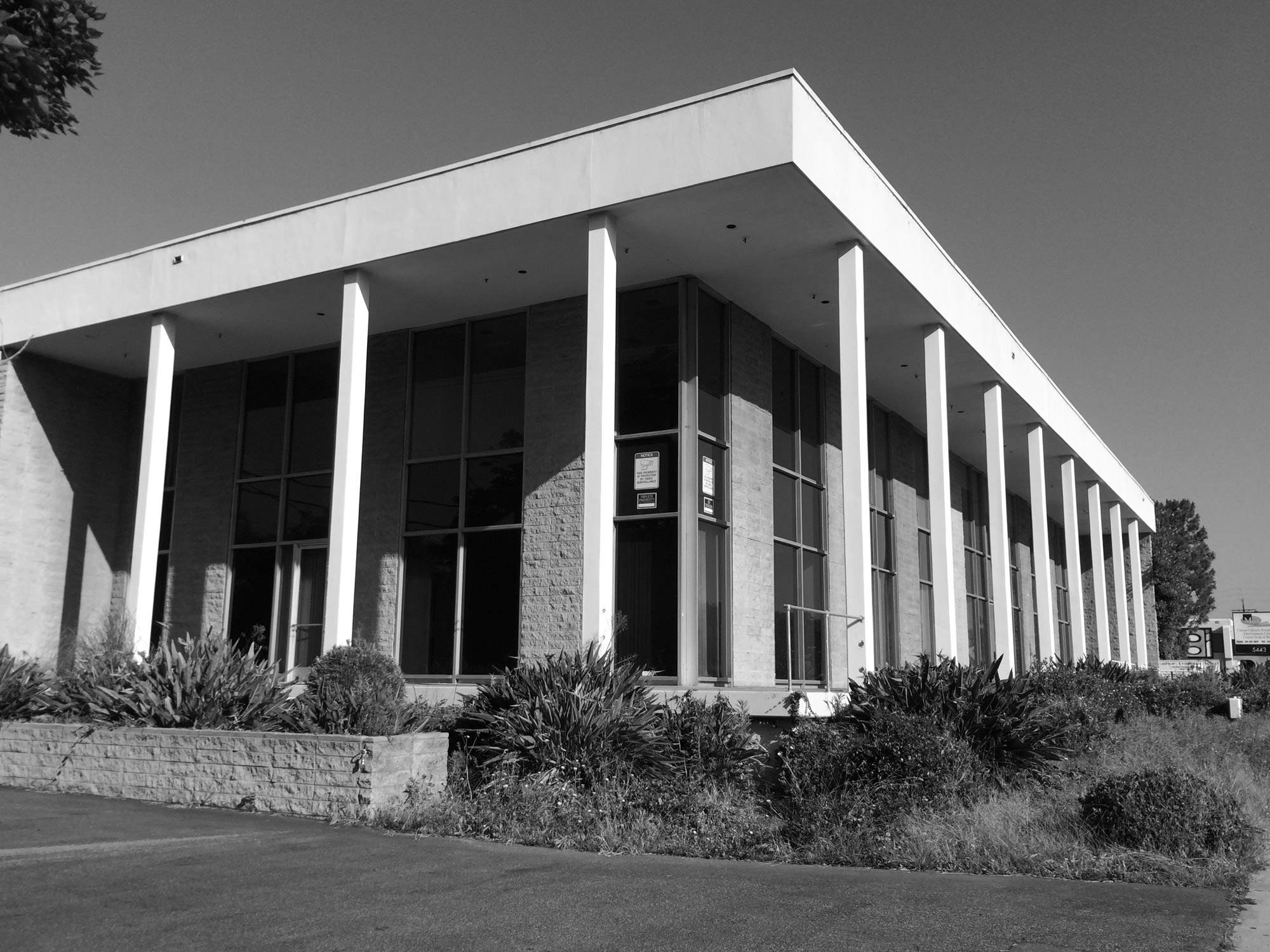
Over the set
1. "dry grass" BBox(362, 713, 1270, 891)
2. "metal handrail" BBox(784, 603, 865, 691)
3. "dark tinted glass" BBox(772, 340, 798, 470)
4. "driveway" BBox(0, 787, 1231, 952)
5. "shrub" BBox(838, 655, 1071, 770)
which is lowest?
"driveway" BBox(0, 787, 1231, 952)

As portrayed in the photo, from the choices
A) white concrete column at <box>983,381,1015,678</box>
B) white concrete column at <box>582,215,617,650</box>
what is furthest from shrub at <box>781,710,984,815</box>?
white concrete column at <box>983,381,1015,678</box>

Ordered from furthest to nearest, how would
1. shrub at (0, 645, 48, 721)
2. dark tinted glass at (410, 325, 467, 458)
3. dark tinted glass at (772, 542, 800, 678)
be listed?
dark tinted glass at (410, 325, 467, 458) → dark tinted glass at (772, 542, 800, 678) → shrub at (0, 645, 48, 721)

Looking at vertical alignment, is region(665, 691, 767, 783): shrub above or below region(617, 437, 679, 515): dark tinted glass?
below

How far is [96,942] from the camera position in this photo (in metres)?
6.09

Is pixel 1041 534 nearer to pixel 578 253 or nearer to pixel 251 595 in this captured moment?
pixel 578 253

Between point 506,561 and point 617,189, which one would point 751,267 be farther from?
point 506,561

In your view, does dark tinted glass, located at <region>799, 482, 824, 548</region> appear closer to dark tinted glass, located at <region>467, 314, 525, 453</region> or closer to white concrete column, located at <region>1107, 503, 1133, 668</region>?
dark tinted glass, located at <region>467, 314, 525, 453</region>

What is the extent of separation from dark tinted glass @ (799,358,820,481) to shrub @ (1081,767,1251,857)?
1156 cm

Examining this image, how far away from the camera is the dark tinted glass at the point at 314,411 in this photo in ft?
67.9

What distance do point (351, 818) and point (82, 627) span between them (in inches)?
518

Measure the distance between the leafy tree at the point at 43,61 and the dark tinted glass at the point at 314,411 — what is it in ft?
42.7

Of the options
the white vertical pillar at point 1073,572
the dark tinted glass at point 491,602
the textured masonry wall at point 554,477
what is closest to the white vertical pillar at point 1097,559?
the white vertical pillar at point 1073,572

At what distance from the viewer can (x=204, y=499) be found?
21703mm

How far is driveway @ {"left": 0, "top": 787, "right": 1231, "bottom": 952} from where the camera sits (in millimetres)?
6309
